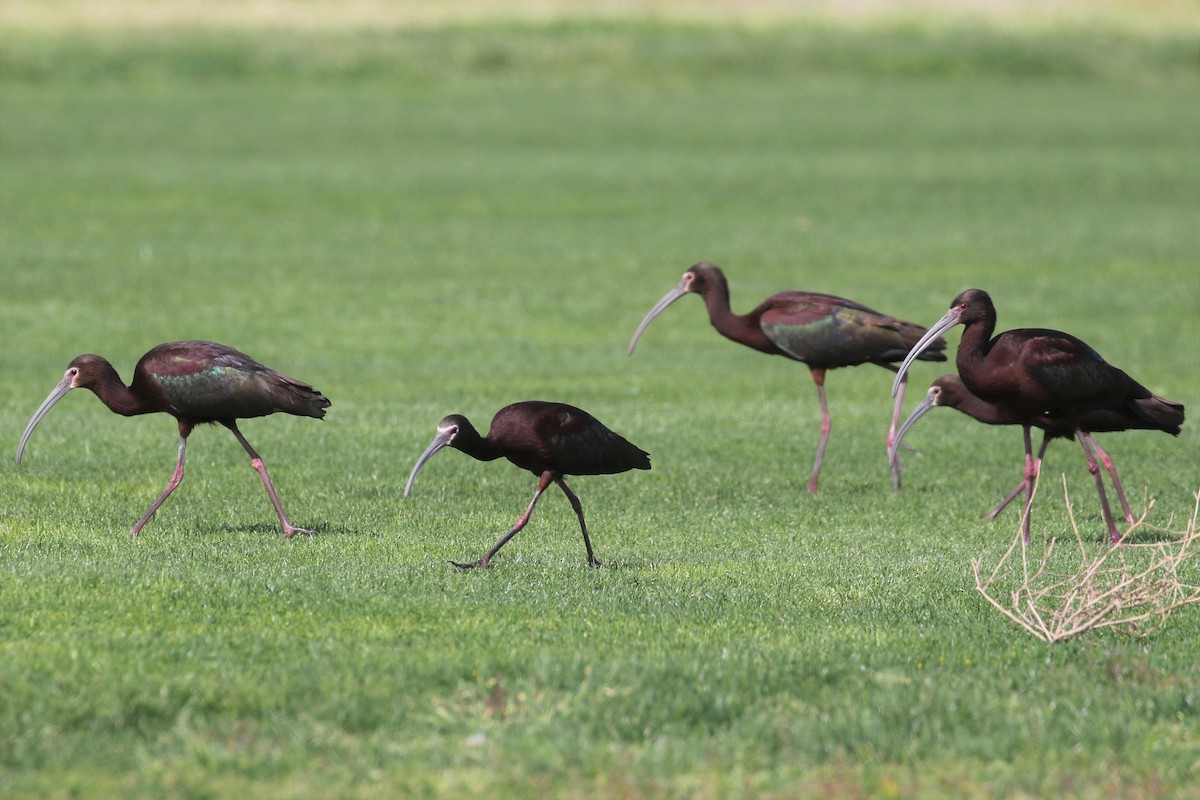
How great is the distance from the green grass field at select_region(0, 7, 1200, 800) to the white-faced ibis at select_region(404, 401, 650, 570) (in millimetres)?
560

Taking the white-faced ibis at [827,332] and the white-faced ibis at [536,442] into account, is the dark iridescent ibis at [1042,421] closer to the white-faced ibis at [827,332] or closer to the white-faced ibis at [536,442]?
the white-faced ibis at [827,332]

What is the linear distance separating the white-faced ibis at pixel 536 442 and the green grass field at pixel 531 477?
560 millimetres

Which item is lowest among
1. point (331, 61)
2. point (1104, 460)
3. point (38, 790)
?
point (38, 790)

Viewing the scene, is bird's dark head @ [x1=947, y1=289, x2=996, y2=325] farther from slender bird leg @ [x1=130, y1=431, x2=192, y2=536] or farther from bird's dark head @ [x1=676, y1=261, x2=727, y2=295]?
slender bird leg @ [x1=130, y1=431, x2=192, y2=536]

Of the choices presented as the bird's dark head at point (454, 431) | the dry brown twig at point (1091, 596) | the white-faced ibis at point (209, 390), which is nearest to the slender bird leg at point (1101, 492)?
the dry brown twig at point (1091, 596)

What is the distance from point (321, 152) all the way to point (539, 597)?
95.6ft

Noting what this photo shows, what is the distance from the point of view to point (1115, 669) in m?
8.57

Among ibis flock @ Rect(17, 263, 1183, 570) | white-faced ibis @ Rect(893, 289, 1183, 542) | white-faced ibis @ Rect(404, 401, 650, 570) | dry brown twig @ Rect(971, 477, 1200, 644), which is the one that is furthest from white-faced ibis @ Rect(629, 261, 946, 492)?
dry brown twig @ Rect(971, 477, 1200, 644)

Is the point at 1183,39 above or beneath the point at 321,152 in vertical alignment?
above

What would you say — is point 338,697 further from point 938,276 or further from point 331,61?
point 331,61

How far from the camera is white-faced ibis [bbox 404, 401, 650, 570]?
10477 millimetres

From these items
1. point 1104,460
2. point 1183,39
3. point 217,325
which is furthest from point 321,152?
point 1183,39

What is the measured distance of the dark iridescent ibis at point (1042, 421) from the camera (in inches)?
496

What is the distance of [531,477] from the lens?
14.5 metres
